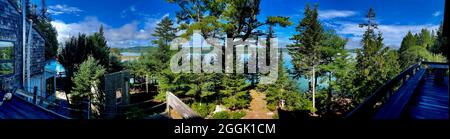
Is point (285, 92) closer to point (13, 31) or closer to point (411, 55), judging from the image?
point (411, 55)

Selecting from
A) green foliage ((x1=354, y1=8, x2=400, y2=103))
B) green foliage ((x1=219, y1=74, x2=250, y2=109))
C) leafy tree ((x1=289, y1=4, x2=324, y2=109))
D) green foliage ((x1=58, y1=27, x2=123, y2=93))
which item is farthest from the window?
green foliage ((x1=354, y1=8, x2=400, y2=103))

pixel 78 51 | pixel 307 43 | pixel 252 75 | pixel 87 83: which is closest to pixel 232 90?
pixel 252 75

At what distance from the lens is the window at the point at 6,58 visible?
22.0ft

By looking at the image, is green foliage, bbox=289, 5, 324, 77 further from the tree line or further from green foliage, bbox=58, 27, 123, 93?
green foliage, bbox=58, 27, 123, 93

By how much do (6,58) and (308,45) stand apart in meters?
14.6

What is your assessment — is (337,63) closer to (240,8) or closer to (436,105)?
(240,8)

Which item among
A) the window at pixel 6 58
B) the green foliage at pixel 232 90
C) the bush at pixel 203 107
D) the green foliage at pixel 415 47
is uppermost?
the green foliage at pixel 415 47

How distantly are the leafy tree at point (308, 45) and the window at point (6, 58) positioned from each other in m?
13.7

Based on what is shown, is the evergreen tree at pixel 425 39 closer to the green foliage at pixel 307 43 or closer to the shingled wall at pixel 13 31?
the green foliage at pixel 307 43

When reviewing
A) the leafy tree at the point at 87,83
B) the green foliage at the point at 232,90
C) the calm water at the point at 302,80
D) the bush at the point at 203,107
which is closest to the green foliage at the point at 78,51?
the leafy tree at the point at 87,83

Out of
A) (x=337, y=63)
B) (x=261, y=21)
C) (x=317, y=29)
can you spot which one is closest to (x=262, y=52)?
(x=261, y=21)
